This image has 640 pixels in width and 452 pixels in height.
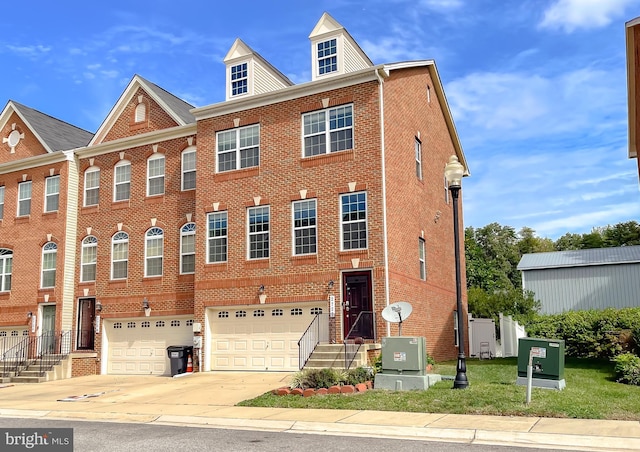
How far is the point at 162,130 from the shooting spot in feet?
84.0

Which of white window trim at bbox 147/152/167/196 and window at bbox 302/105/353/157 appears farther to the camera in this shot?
white window trim at bbox 147/152/167/196

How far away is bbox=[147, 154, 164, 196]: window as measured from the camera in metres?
25.9

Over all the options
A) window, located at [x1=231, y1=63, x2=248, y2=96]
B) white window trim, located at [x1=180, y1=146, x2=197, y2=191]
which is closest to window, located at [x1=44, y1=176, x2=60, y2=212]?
white window trim, located at [x1=180, y1=146, x2=197, y2=191]

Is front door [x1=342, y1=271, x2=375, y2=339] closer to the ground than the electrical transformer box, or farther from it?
farther from it

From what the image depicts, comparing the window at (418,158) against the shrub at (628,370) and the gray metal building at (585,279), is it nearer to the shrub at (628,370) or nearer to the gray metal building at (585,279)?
the shrub at (628,370)

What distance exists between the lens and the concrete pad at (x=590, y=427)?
10039 mm

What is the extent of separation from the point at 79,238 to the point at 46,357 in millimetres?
5253

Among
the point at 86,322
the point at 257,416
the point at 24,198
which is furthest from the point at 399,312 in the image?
the point at 24,198

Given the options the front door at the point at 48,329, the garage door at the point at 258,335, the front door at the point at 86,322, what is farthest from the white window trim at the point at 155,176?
the front door at the point at 48,329

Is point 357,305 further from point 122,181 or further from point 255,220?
point 122,181

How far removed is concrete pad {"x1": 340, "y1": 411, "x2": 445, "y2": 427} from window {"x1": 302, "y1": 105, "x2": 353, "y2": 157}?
35.5 feet

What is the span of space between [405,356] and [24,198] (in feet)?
69.5

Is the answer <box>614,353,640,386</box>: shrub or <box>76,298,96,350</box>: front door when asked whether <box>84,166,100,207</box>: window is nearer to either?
<box>76,298,96,350</box>: front door

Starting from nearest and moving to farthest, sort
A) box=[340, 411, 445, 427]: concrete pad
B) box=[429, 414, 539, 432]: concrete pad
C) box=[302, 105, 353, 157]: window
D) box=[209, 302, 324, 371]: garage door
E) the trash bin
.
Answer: box=[429, 414, 539, 432]: concrete pad → box=[340, 411, 445, 427]: concrete pad → box=[209, 302, 324, 371]: garage door → box=[302, 105, 353, 157]: window → the trash bin
